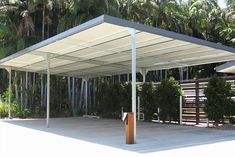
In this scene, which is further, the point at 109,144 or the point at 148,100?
the point at 148,100

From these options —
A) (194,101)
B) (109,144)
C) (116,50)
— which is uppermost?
(116,50)

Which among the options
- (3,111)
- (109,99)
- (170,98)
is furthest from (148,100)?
(3,111)

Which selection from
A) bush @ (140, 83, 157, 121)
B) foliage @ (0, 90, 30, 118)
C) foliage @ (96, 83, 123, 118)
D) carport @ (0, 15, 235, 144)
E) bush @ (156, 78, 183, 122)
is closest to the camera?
carport @ (0, 15, 235, 144)

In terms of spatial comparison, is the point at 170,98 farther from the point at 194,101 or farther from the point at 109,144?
the point at 109,144

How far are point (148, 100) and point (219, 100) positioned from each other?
408 cm

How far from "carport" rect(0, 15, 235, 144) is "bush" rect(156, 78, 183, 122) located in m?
0.96

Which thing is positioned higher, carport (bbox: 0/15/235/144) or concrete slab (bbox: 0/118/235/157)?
carport (bbox: 0/15/235/144)

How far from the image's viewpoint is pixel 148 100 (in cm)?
1691

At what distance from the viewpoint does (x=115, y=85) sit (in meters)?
19.5

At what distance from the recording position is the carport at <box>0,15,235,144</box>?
10.1m

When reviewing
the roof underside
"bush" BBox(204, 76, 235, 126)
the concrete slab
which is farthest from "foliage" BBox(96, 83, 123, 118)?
the concrete slab

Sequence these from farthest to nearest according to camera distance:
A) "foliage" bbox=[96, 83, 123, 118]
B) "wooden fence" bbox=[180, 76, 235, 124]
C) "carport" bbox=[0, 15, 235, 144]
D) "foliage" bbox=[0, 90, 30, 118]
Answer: "foliage" bbox=[0, 90, 30, 118] < "foliage" bbox=[96, 83, 123, 118] < "wooden fence" bbox=[180, 76, 235, 124] < "carport" bbox=[0, 15, 235, 144]

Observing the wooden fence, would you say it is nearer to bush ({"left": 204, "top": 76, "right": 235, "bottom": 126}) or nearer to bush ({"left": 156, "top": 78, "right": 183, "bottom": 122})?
bush ({"left": 156, "top": 78, "right": 183, "bottom": 122})

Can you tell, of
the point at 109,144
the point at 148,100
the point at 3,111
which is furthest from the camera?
the point at 3,111
